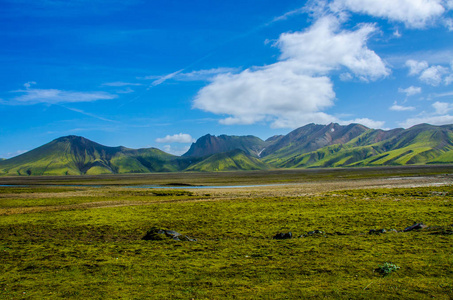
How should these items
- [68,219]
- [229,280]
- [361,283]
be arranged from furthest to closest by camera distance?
[68,219] < [229,280] < [361,283]

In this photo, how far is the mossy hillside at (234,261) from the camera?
1301 centimetres

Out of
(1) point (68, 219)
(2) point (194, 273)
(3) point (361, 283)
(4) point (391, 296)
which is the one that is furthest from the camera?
(1) point (68, 219)

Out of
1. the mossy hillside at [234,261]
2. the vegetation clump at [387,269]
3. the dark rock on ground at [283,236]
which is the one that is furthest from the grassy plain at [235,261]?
the dark rock on ground at [283,236]

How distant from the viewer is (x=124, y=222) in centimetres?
3472

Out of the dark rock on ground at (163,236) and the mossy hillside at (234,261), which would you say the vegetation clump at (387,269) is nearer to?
the mossy hillside at (234,261)

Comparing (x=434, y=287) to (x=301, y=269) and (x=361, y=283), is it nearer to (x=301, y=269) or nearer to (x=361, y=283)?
(x=361, y=283)

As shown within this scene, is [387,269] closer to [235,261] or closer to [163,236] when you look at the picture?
[235,261]

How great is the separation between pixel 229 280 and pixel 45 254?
15288 millimetres

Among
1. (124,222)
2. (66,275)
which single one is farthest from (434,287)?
(124,222)

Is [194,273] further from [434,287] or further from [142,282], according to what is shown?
[434,287]

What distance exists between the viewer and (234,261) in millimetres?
17672

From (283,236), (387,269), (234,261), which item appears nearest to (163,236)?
(234,261)

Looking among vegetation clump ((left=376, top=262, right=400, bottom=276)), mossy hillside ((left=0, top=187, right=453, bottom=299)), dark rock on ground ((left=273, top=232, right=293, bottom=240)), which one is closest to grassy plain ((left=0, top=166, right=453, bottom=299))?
mossy hillside ((left=0, top=187, right=453, bottom=299))

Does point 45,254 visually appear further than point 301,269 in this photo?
Yes
